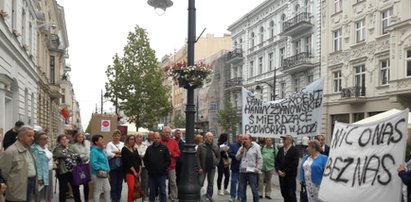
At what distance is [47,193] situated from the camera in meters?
9.90

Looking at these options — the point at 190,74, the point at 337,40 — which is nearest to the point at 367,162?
the point at 190,74

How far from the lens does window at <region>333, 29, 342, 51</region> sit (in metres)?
34.1

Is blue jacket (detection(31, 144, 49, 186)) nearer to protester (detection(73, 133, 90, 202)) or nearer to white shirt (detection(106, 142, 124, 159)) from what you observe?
protester (detection(73, 133, 90, 202))

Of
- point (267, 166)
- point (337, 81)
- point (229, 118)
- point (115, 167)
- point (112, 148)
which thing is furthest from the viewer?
point (229, 118)

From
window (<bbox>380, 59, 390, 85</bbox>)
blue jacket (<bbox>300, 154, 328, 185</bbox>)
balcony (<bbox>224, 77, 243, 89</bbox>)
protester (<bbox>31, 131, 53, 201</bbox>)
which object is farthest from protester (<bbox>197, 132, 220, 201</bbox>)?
balcony (<bbox>224, 77, 243, 89</bbox>)

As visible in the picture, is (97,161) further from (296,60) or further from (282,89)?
(282,89)

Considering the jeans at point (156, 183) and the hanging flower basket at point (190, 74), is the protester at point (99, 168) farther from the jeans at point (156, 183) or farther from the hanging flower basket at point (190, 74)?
the hanging flower basket at point (190, 74)

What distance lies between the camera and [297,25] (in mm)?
37906

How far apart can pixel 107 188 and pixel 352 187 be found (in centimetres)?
544

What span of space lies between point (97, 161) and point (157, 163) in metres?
1.28

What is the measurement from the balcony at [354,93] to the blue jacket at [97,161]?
2413cm

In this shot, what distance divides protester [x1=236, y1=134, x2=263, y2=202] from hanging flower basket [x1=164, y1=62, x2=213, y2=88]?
5.65 feet

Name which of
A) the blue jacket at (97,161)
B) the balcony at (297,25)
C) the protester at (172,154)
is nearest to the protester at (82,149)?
the blue jacket at (97,161)

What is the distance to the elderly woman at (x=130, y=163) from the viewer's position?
10.3m
